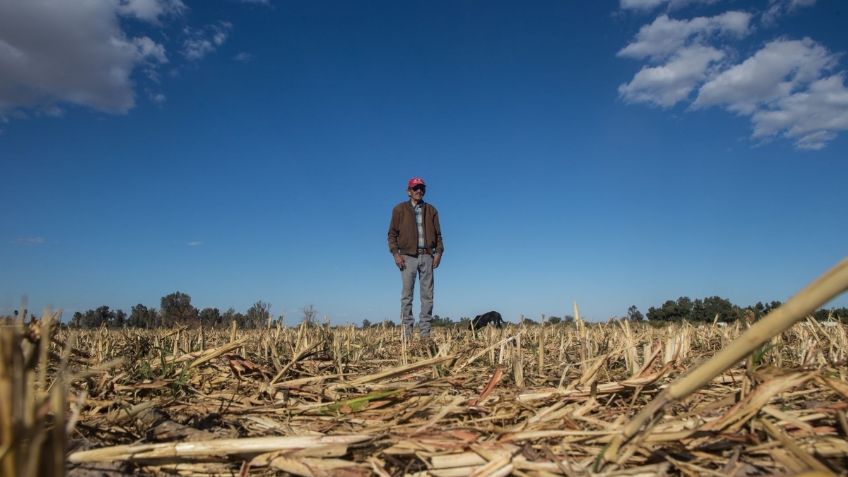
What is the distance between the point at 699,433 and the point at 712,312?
16.8 meters

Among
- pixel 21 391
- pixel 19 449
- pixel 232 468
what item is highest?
pixel 21 391

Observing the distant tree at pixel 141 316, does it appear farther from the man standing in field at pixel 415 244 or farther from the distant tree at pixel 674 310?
the distant tree at pixel 674 310

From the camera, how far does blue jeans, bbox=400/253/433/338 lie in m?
8.06

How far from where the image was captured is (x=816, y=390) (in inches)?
96.7

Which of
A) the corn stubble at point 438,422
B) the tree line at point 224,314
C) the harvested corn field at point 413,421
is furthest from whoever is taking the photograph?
the tree line at point 224,314

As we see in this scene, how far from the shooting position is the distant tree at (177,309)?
664 inches

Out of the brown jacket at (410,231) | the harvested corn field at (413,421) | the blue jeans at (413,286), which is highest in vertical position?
the brown jacket at (410,231)

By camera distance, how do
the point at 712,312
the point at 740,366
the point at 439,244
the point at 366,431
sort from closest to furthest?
the point at 366,431
the point at 740,366
the point at 439,244
the point at 712,312

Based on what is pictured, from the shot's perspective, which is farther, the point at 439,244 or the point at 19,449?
the point at 439,244

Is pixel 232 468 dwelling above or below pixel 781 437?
below

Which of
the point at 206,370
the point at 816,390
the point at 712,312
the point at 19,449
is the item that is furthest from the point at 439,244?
the point at 712,312

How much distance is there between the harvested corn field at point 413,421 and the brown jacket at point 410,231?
476cm

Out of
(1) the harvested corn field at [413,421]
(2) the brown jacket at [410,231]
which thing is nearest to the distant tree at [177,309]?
(2) the brown jacket at [410,231]

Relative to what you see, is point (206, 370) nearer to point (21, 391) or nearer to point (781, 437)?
point (21, 391)
